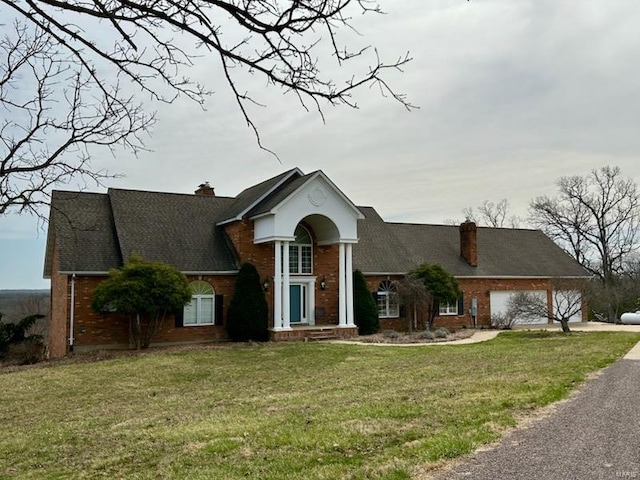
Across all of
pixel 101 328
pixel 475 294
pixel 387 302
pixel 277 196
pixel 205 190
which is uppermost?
pixel 205 190

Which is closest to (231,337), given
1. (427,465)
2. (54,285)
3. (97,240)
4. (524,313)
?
(97,240)

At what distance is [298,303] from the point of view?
79.5 ft

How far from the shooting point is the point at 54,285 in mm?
23297

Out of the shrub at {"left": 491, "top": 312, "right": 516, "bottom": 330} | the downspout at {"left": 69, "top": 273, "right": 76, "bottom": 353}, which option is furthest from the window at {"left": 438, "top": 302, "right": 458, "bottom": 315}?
the downspout at {"left": 69, "top": 273, "right": 76, "bottom": 353}

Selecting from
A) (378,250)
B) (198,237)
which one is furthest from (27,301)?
(378,250)

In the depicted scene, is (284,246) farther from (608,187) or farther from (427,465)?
(608,187)

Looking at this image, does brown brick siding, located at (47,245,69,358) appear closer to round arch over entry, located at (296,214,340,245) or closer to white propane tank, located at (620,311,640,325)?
round arch over entry, located at (296,214,340,245)

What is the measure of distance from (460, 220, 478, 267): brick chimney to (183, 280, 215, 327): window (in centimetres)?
1370

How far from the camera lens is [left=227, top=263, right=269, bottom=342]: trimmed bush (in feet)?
69.6

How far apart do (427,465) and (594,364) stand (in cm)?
745

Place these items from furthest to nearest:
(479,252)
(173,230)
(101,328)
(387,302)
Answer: (479,252) < (387,302) < (173,230) < (101,328)

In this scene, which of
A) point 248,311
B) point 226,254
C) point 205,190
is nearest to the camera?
point 248,311

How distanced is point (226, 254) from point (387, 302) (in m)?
7.67

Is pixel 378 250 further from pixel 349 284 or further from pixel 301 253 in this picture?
pixel 301 253
